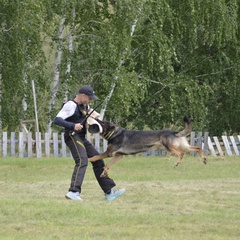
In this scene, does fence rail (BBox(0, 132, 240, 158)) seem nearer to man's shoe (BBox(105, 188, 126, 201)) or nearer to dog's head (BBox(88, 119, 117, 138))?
dog's head (BBox(88, 119, 117, 138))

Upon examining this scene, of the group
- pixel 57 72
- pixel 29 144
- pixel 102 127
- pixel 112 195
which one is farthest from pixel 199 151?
pixel 57 72

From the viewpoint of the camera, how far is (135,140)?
1675 centimetres

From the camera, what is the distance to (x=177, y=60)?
31.8 m

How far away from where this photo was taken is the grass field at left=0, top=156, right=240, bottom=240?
10.9m

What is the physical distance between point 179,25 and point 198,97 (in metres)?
2.91

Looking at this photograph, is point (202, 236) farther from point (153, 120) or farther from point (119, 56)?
point (153, 120)

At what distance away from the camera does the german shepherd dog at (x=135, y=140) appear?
52.3 ft

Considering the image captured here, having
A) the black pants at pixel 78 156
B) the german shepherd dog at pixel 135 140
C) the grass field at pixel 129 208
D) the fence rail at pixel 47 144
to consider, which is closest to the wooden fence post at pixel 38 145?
the fence rail at pixel 47 144

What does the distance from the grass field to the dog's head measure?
1.12 metres

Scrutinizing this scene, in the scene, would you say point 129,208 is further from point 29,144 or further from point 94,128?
point 29,144

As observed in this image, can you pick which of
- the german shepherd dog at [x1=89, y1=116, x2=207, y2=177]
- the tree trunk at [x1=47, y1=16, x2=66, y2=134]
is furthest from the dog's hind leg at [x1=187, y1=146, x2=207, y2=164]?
the tree trunk at [x1=47, y1=16, x2=66, y2=134]

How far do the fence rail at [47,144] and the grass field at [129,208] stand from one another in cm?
867

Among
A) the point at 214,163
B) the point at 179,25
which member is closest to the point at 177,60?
the point at 179,25

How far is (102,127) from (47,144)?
1541cm
